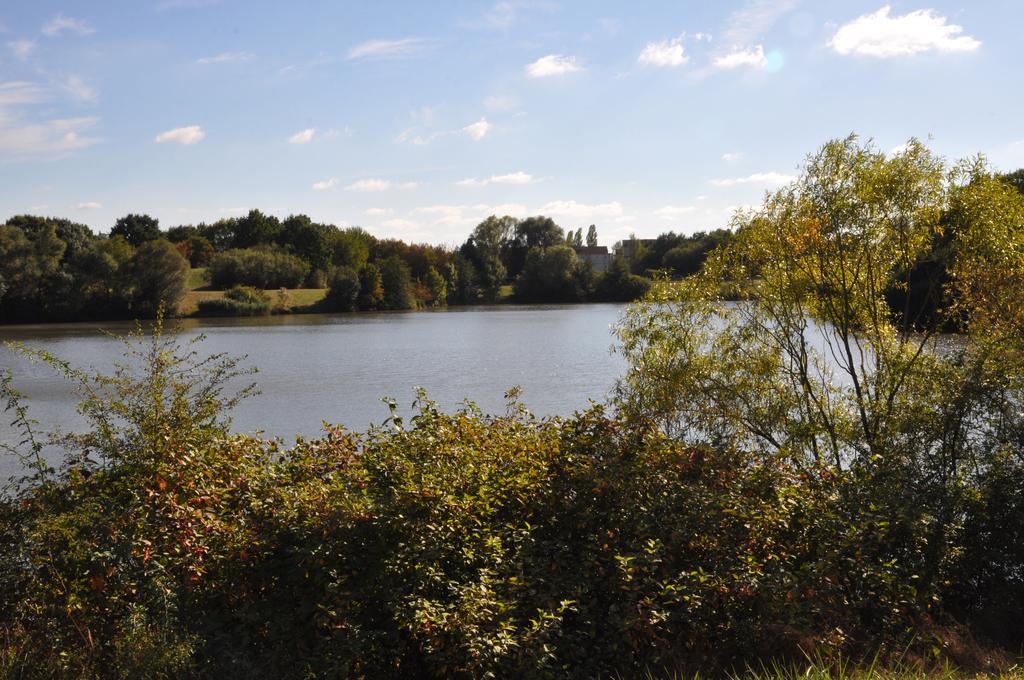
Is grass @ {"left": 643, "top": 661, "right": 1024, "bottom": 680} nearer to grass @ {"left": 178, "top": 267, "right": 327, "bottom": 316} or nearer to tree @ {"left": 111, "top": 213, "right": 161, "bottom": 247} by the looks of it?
grass @ {"left": 178, "top": 267, "right": 327, "bottom": 316}

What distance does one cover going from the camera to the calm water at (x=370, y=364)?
77.5 feet

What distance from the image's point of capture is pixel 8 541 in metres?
6.81

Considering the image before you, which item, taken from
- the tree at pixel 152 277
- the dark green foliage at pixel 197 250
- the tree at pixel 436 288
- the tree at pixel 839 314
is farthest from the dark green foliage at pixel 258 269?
the tree at pixel 839 314

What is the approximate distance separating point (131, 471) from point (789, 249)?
12756 mm

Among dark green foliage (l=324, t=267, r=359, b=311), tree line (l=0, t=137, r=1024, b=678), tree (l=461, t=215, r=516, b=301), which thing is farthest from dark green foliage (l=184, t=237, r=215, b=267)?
tree line (l=0, t=137, r=1024, b=678)

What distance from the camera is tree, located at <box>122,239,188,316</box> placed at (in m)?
74.8

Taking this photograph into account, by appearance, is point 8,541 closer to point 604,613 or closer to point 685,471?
point 604,613

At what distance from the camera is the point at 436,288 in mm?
103438

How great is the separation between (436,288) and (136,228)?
42.5 metres

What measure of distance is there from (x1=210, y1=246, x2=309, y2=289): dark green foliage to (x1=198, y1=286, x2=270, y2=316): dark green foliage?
4.55 metres

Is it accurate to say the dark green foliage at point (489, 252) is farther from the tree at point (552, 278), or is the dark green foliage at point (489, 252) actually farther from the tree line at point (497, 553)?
the tree line at point (497, 553)

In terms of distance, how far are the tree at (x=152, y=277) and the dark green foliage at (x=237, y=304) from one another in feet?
15.3

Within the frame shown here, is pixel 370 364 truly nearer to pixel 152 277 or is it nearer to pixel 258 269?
pixel 152 277

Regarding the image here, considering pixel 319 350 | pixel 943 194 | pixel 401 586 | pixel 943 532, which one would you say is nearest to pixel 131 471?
pixel 401 586
